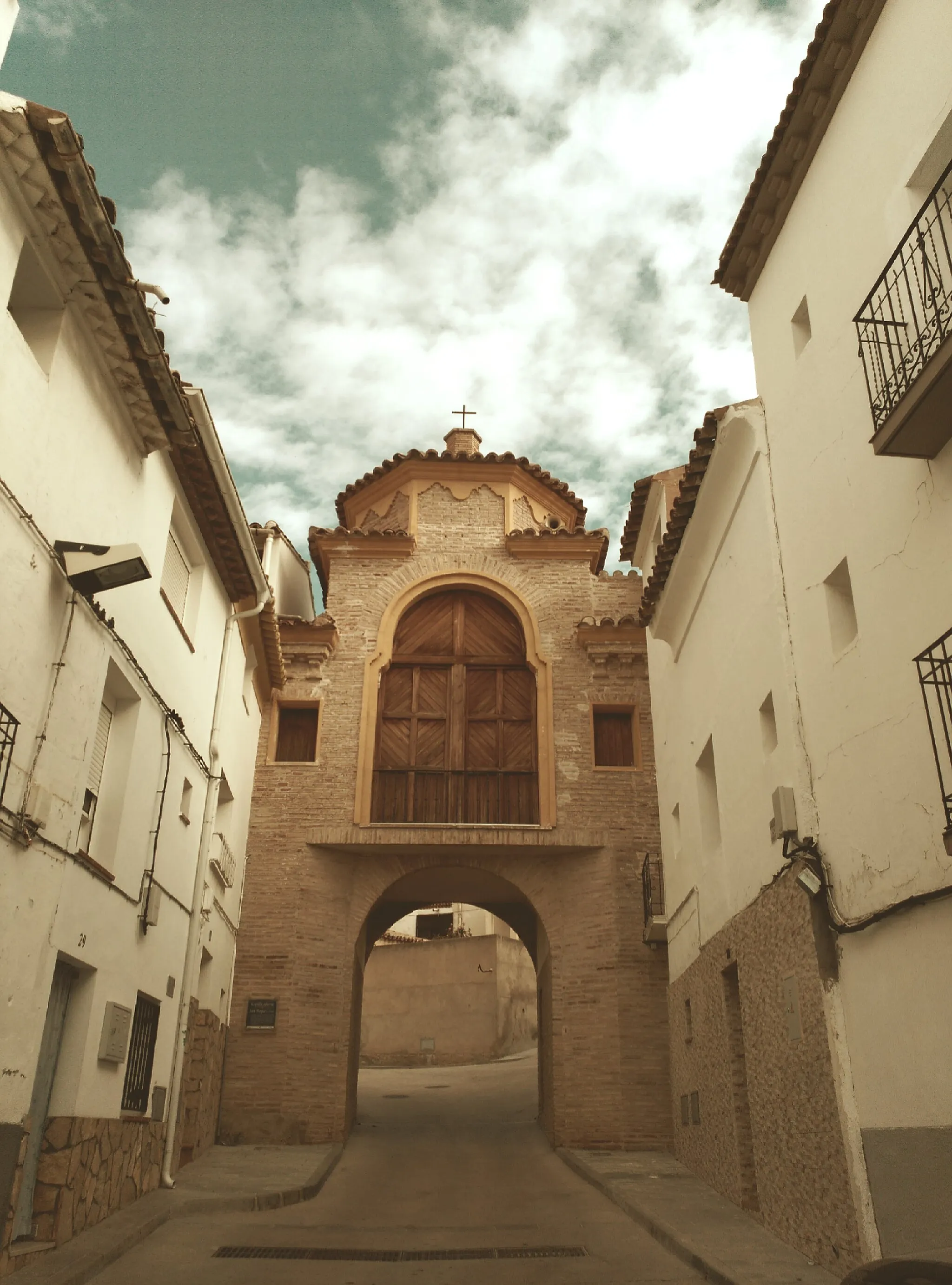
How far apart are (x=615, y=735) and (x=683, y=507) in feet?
22.1

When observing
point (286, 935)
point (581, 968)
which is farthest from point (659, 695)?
point (286, 935)

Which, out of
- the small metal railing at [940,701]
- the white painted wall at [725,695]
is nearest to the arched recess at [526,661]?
the white painted wall at [725,695]

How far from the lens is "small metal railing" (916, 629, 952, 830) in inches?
233

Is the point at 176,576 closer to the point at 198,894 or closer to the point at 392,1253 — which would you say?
the point at 198,894

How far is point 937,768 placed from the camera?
19.6 feet

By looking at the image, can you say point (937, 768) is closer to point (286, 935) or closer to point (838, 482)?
point (838, 482)

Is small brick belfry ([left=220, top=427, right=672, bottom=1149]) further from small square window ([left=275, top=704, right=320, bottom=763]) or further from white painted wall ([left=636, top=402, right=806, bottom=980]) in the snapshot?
white painted wall ([left=636, top=402, right=806, bottom=980])

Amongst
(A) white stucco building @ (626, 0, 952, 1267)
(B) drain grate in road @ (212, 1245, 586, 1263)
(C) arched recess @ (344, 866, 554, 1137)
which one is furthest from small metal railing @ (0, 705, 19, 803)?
(C) arched recess @ (344, 866, 554, 1137)

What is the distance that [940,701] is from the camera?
241 inches

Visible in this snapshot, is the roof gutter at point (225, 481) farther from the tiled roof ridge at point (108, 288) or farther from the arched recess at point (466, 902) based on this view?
the arched recess at point (466, 902)

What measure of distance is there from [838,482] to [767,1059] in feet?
15.6

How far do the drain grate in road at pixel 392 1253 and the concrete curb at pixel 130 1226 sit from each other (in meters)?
0.78

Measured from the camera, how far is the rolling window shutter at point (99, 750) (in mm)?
9391

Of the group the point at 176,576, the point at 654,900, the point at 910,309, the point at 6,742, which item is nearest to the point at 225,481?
the point at 176,576
